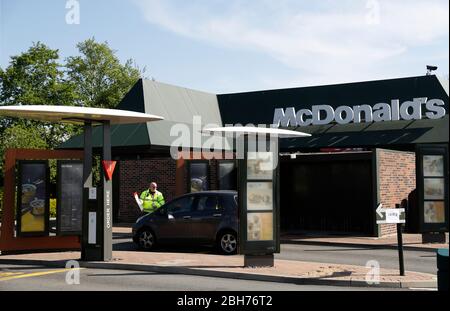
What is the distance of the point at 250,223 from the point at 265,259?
82 cm

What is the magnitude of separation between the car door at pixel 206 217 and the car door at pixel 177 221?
17 centimetres

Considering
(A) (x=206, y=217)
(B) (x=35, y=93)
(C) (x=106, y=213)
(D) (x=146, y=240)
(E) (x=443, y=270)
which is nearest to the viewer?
(E) (x=443, y=270)

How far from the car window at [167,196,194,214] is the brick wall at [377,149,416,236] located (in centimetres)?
783

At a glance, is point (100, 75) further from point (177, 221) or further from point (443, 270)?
point (443, 270)

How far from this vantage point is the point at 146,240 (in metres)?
16.8

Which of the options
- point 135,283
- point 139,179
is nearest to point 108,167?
point 135,283

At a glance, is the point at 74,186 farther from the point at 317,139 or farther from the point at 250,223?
the point at 317,139

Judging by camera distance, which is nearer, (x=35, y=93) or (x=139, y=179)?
(x=139, y=179)

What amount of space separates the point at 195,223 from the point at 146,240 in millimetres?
1545

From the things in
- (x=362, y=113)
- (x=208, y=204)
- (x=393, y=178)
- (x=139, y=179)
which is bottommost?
(x=208, y=204)

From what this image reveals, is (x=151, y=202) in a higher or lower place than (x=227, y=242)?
higher

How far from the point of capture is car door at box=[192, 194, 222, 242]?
626 inches

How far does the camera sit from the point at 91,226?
45.9ft
